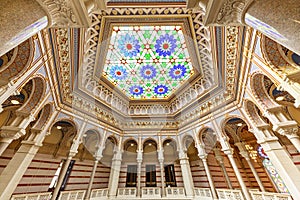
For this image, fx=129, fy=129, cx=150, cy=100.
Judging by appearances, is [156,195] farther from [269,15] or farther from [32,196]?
[269,15]

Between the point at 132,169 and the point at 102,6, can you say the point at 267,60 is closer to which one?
the point at 102,6

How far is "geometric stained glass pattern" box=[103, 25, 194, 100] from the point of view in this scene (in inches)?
264

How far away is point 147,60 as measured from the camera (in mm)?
7941

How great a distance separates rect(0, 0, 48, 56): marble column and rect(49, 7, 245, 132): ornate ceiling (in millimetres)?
3015

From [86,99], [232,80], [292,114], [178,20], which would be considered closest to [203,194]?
[292,114]

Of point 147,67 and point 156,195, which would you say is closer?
point 156,195

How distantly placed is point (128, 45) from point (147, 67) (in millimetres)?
1811

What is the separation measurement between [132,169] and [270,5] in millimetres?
11151

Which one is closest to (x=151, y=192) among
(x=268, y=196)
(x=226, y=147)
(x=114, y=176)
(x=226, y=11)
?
(x=114, y=176)

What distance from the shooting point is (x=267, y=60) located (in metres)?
3.78

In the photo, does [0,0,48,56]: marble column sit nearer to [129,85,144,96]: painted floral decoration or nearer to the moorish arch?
the moorish arch

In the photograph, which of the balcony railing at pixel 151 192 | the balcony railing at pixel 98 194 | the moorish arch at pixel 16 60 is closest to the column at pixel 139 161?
the balcony railing at pixel 151 192

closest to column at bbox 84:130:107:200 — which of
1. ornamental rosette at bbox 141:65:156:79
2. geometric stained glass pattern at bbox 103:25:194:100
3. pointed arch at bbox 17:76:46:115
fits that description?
geometric stained glass pattern at bbox 103:25:194:100

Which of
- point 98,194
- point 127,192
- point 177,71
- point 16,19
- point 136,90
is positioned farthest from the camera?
point 136,90
